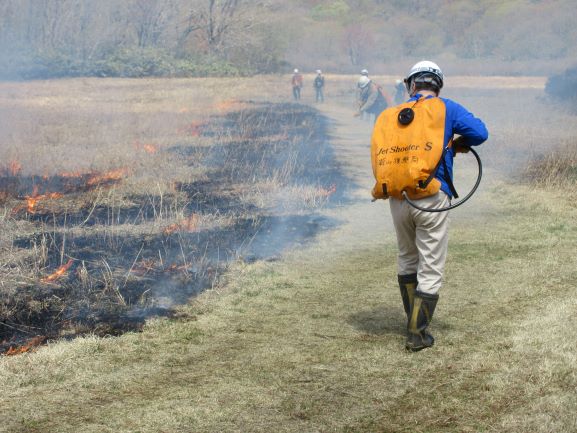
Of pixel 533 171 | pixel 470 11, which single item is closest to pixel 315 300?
pixel 533 171

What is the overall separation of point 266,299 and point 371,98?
713 inches

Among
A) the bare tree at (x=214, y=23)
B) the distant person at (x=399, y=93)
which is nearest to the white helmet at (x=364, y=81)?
the distant person at (x=399, y=93)

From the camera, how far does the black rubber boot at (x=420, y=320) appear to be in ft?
16.4

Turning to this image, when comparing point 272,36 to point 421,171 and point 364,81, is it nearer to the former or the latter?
point 364,81

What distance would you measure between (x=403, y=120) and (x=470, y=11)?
2588 inches

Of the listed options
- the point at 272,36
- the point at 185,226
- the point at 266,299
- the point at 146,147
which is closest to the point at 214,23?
the point at 272,36

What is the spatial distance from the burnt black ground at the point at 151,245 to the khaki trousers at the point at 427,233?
234 cm

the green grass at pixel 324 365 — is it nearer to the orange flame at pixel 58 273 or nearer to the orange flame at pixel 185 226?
the orange flame at pixel 58 273

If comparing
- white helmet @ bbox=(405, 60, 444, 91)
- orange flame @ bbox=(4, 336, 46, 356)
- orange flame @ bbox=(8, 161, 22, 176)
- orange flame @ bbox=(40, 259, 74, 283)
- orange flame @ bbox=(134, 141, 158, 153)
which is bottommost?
orange flame @ bbox=(134, 141, 158, 153)

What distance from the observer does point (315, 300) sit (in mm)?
6551

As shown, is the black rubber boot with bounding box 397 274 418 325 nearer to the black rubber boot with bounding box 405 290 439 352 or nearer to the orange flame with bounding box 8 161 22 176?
the black rubber boot with bounding box 405 290 439 352

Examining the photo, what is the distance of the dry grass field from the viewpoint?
427 cm

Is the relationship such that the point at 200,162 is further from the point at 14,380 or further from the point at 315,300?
the point at 14,380

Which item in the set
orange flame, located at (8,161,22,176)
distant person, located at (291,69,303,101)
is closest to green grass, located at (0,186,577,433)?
orange flame, located at (8,161,22,176)
